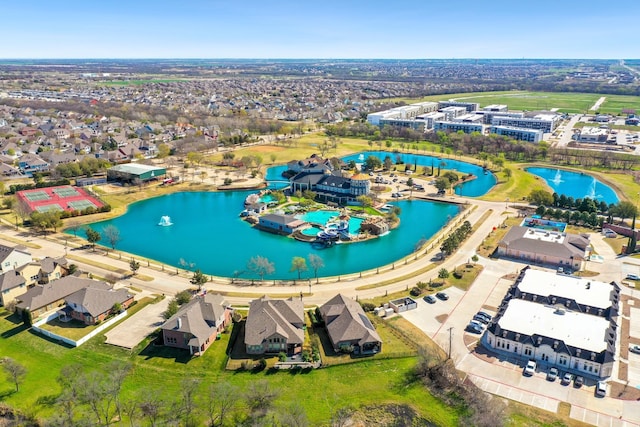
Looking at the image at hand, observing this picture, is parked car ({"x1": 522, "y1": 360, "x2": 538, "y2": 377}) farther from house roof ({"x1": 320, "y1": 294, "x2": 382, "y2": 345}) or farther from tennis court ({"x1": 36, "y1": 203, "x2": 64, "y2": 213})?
tennis court ({"x1": 36, "y1": 203, "x2": 64, "y2": 213})

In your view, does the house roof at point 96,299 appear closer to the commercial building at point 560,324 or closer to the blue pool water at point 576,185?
the commercial building at point 560,324

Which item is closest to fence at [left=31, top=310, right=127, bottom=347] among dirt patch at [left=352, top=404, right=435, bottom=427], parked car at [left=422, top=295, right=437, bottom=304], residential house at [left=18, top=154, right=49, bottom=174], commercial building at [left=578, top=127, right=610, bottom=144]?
dirt patch at [left=352, top=404, right=435, bottom=427]

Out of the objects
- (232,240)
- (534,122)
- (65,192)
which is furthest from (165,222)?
(534,122)

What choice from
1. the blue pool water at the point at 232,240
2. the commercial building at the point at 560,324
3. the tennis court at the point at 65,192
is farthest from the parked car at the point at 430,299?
the tennis court at the point at 65,192

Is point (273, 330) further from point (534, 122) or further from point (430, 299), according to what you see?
point (534, 122)

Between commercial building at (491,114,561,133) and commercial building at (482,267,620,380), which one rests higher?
commercial building at (491,114,561,133)
